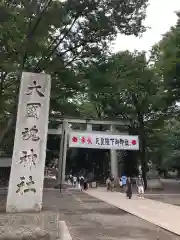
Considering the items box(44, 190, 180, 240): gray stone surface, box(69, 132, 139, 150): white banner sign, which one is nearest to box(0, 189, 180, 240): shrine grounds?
box(44, 190, 180, 240): gray stone surface

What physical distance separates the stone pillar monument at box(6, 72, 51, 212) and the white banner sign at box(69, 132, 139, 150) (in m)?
17.1

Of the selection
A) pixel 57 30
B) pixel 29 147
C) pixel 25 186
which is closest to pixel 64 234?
pixel 25 186

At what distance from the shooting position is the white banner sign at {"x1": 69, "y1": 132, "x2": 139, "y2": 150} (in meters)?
26.2

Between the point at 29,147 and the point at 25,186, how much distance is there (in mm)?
1108

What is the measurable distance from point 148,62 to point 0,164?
16911 mm

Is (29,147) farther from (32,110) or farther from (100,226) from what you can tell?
(100,226)

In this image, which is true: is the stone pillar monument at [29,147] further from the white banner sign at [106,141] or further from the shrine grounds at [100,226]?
the white banner sign at [106,141]

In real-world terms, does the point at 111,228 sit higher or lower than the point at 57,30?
lower

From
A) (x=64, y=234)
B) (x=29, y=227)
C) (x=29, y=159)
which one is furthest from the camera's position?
(x=29, y=159)

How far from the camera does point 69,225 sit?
340 inches

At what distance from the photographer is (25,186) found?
851cm

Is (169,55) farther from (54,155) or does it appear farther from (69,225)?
(54,155)

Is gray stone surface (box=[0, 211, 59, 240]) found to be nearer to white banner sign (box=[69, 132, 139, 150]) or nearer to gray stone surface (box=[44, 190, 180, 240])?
gray stone surface (box=[44, 190, 180, 240])

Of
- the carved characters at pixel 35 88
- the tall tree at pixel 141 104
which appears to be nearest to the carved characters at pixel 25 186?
the carved characters at pixel 35 88
